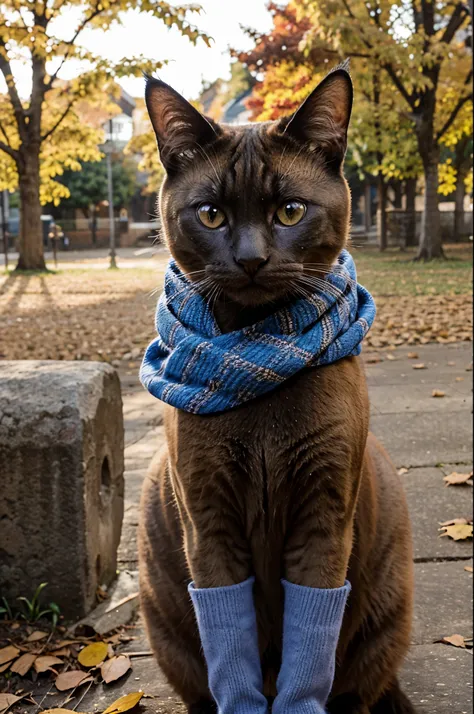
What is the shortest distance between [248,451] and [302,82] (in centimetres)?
1682

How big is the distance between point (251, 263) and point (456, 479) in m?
2.36

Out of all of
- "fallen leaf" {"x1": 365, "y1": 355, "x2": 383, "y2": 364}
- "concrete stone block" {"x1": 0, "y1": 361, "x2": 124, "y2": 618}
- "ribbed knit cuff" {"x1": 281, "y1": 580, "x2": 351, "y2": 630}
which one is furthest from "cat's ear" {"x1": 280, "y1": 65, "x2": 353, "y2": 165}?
"fallen leaf" {"x1": 365, "y1": 355, "x2": 383, "y2": 364}

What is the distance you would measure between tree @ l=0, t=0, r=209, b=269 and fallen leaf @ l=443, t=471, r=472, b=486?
273 inches

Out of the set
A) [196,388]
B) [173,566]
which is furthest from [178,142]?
[173,566]

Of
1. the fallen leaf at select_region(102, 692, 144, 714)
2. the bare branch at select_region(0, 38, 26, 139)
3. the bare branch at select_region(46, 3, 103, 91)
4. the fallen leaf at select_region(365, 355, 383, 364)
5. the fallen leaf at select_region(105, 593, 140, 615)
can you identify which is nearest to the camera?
the fallen leaf at select_region(102, 692, 144, 714)

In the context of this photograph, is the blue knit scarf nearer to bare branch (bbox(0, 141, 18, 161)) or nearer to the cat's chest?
the cat's chest

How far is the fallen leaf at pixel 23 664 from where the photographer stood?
216 cm

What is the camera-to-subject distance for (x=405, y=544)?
2012 mm

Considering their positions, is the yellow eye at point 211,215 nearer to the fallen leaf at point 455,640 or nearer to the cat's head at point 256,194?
the cat's head at point 256,194

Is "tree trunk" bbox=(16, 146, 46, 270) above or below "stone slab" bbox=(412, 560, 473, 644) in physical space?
above

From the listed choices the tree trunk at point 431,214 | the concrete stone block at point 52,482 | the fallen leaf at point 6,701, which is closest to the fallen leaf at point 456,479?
the concrete stone block at point 52,482

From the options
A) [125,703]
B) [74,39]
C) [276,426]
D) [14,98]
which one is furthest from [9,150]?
[276,426]

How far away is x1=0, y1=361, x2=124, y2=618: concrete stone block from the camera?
7.57 feet

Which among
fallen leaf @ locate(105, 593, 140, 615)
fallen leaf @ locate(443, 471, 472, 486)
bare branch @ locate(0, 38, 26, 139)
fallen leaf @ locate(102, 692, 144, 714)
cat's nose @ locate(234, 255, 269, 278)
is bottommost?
fallen leaf @ locate(102, 692, 144, 714)
